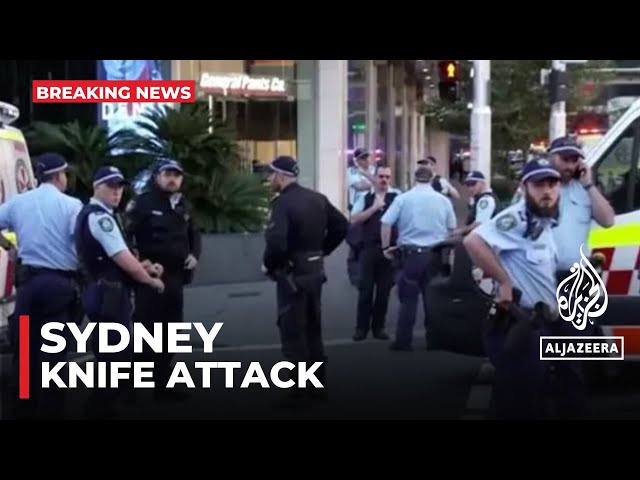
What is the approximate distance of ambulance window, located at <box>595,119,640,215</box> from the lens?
8008mm

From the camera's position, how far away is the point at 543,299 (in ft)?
21.4

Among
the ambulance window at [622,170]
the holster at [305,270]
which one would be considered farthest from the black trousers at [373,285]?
the ambulance window at [622,170]

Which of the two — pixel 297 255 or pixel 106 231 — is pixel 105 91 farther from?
pixel 297 255

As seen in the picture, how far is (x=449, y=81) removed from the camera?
42.9ft

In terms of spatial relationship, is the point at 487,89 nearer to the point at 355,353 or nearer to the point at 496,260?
the point at 355,353

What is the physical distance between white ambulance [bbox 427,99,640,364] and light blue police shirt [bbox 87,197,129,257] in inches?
95.6

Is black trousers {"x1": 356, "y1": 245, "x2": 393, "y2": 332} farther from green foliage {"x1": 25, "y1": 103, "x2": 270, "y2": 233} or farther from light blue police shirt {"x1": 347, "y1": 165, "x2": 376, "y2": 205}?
green foliage {"x1": 25, "y1": 103, "x2": 270, "y2": 233}

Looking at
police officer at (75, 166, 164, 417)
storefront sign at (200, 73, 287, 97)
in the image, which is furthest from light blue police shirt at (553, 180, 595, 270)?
storefront sign at (200, 73, 287, 97)

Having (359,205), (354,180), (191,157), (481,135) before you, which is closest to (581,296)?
(359,205)

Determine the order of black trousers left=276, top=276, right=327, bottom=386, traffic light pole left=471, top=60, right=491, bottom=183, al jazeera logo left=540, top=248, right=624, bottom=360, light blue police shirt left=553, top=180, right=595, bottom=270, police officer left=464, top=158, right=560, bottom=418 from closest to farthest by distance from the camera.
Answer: police officer left=464, top=158, right=560, bottom=418 < al jazeera logo left=540, top=248, right=624, bottom=360 < light blue police shirt left=553, top=180, right=595, bottom=270 < black trousers left=276, top=276, right=327, bottom=386 < traffic light pole left=471, top=60, right=491, bottom=183

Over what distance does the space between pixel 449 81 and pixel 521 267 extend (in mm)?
6858

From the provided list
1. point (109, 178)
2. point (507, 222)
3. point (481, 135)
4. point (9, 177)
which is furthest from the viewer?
point (481, 135)
